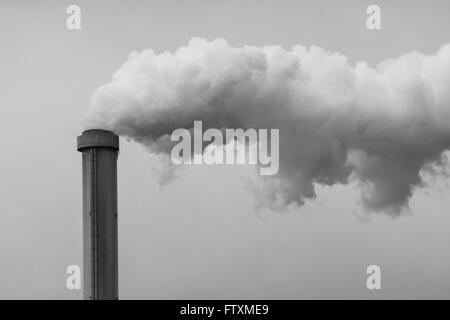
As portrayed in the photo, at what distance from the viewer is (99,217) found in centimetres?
4050

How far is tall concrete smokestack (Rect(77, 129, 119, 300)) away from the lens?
133 ft

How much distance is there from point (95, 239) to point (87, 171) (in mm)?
3161

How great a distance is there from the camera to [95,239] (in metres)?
40.4

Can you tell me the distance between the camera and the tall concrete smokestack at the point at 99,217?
4041cm
